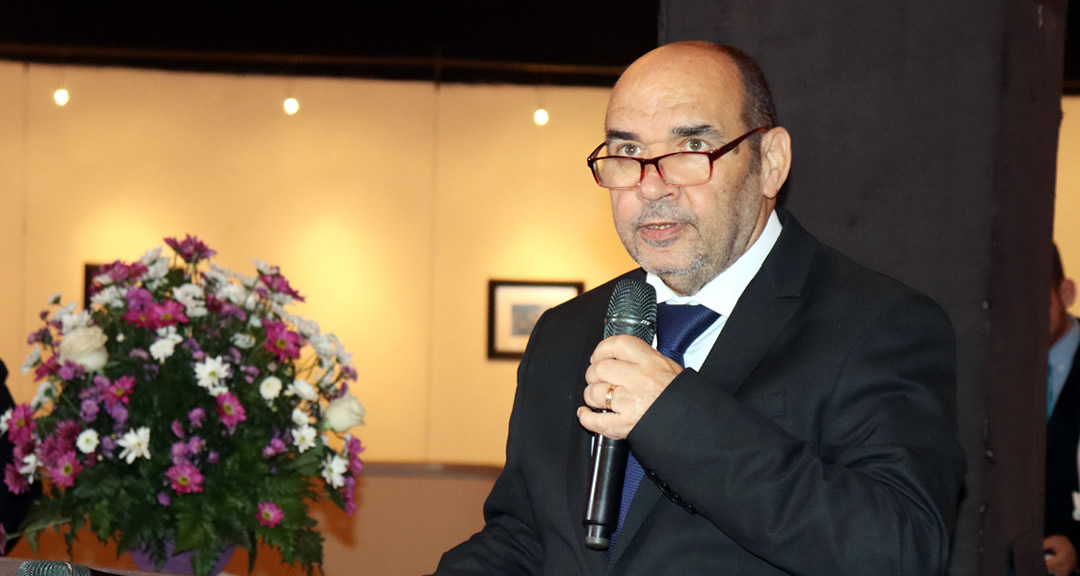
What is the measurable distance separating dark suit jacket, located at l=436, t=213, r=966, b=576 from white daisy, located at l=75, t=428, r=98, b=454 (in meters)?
0.96

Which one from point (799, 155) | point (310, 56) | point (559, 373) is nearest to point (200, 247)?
point (559, 373)

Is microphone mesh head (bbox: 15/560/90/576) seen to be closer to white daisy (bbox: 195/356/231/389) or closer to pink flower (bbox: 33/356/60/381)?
white daisy (bbox: 195/356/231/389)

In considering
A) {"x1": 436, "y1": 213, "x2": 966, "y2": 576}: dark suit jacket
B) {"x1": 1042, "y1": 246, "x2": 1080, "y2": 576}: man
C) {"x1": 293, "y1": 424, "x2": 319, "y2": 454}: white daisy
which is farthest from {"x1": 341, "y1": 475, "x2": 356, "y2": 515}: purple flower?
{"x1": 1042, "y1": 246, "x2": 1080, "y2": 576}: man

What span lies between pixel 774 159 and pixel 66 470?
154cm

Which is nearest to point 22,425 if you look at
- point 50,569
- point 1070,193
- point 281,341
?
point 281,341

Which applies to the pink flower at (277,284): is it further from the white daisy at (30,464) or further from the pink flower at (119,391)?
the white daisy at (30,464)

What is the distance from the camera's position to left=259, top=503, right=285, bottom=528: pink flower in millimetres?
2268

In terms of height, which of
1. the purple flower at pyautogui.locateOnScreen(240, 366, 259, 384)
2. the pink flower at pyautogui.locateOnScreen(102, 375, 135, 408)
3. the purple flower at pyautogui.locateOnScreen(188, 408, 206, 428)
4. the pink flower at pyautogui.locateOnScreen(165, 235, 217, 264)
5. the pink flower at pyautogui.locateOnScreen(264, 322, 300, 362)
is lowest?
the purple flower at pyautogui.locateOnScreen(188, 408, 206, 428)

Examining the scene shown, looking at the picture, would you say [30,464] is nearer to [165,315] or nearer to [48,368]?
[48,368]

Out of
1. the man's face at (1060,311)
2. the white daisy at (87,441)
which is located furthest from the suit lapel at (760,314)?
the man's face at (1060,311)

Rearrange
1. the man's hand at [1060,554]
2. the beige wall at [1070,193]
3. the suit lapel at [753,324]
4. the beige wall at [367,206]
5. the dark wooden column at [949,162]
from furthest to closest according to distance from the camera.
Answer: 1. the beige wall at [367,206]
2. the beige wall at [1070,193]
3. the man's hand at [1060,554]
4. the dark wooden column at [949,162]
5. the suit lapel at [753,324]

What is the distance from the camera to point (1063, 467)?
3.69m

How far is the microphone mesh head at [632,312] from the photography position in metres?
1.45

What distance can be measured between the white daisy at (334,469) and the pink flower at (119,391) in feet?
1.40
